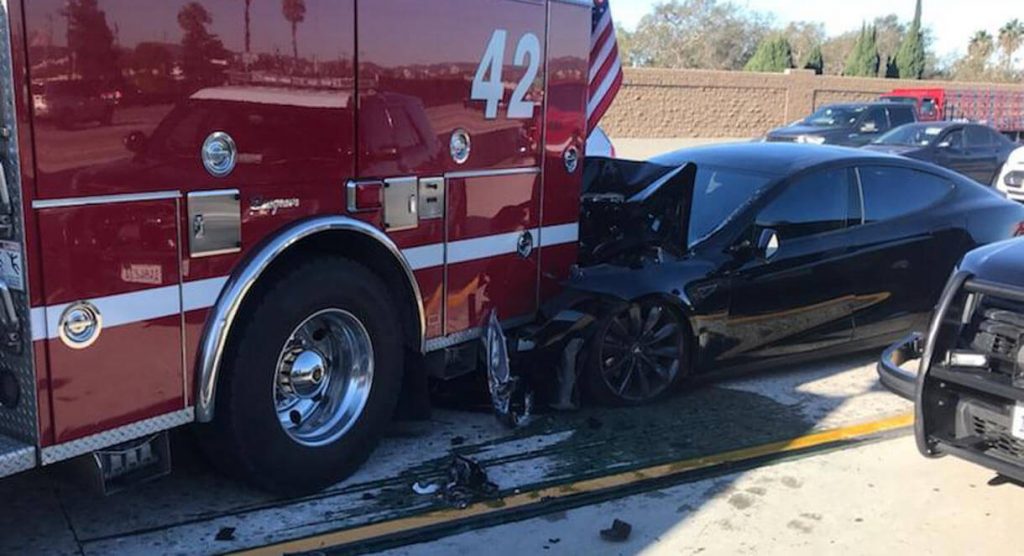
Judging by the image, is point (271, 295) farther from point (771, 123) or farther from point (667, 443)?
point (771, 123)

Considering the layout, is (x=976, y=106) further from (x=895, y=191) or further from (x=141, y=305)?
(x=141, y=305)

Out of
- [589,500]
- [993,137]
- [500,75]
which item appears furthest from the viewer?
[993,137]

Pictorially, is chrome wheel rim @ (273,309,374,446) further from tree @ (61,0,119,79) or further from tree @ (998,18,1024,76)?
tree @ (998,18,1024,76)

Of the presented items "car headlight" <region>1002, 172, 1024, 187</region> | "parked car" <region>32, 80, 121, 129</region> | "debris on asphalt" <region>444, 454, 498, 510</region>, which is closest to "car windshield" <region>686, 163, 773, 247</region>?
"debris on asphalt" <region>444, 454, 498, 510</region>

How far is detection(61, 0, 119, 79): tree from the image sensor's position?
3.34m

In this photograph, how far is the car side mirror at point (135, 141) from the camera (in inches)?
140

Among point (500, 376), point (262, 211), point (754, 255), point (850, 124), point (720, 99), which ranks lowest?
point (500, 376)

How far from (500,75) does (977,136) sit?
47.6 feet

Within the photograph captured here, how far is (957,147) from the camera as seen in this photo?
657 inches

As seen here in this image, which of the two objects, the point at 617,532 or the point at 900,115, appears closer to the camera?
the point at 617,532

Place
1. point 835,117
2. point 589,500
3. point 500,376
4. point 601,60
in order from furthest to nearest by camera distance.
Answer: point 835,117, point 601,60, point 500,376, point 589,500

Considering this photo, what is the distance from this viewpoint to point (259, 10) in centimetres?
397

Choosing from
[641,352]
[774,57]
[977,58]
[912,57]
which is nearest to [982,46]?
[977,58]

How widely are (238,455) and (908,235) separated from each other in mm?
4690
